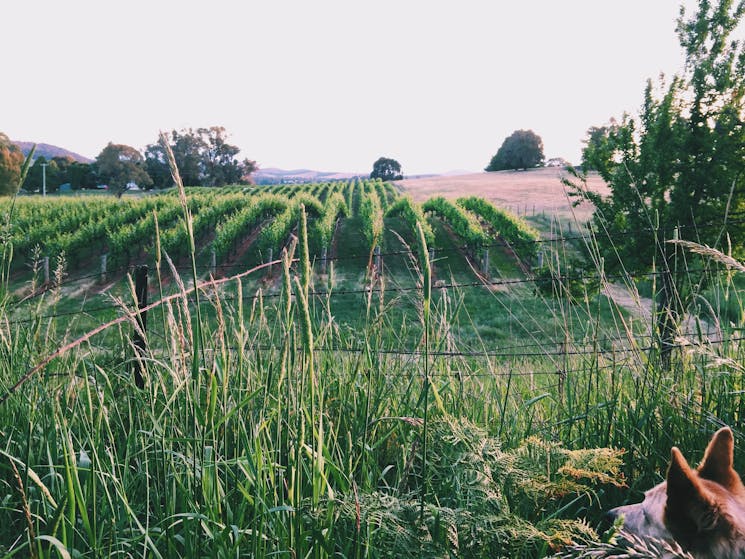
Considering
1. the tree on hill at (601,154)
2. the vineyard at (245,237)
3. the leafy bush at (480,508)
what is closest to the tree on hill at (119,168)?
the vineyard at (245,237)

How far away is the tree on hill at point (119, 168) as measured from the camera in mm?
56834

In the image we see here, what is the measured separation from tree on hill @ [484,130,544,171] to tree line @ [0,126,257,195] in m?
36.8

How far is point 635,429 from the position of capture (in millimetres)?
2031

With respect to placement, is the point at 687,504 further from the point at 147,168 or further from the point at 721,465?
the point at 147,168

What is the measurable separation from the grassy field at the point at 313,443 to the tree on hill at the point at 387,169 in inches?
3489

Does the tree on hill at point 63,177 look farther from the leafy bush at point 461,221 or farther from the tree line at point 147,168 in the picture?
the leafy bush at point 461,221

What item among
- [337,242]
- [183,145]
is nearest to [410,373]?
[337,242]

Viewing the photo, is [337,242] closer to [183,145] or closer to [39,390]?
[39,390]

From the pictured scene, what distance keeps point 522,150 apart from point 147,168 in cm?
4986

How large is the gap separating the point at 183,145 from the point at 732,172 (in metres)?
75.6

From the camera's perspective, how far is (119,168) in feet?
189

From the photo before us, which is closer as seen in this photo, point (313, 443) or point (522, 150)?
point (313, 443)

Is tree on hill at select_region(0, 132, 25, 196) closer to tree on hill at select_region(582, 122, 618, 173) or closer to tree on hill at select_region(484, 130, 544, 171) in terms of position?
tree on hill at select_region(582, 122, 618, 173)

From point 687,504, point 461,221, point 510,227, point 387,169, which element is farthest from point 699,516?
point 387,169
